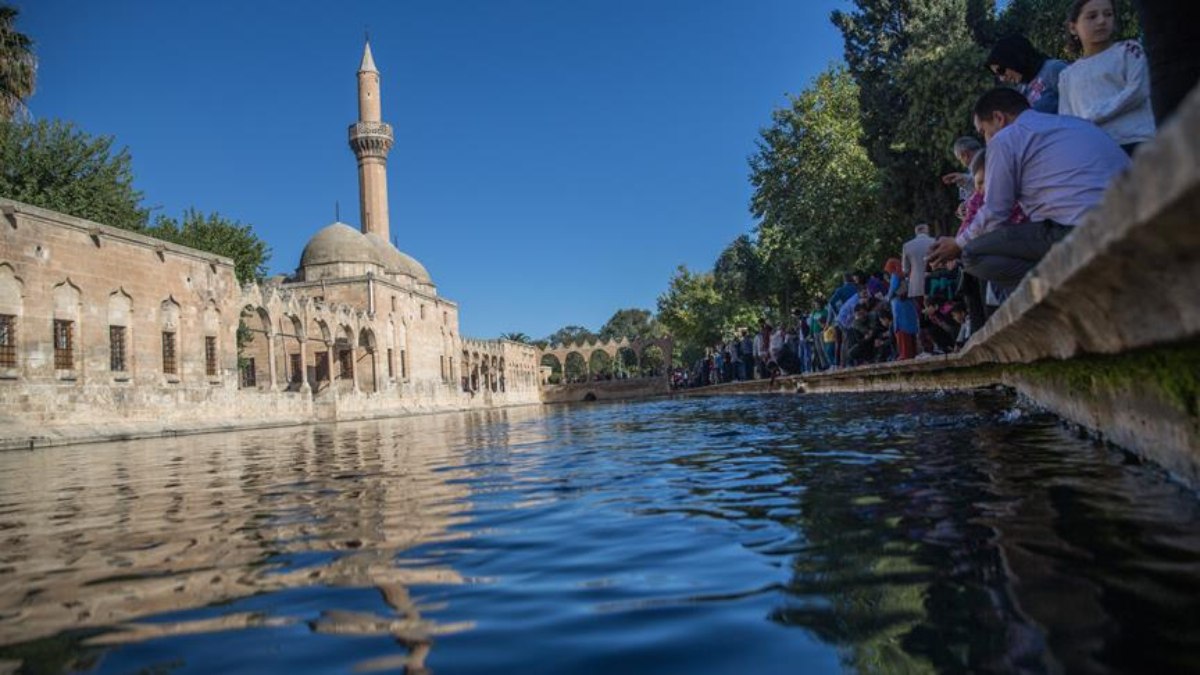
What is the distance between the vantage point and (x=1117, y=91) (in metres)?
4.87

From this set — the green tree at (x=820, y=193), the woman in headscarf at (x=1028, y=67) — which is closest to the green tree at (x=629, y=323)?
the green tree at (x=820, y=193)

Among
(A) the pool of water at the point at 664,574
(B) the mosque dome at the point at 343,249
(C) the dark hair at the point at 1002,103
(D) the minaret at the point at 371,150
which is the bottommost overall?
(A) the pool of water at the point at 664,574

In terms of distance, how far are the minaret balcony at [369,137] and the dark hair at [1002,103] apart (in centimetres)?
5106

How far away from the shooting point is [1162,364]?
8.69 feet

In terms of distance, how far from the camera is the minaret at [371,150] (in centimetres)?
5219

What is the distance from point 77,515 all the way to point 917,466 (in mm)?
4407

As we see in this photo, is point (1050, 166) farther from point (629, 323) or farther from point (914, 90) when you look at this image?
point (629, 323)

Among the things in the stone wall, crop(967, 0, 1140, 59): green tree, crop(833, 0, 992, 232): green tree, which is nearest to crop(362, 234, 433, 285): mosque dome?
the stone wall

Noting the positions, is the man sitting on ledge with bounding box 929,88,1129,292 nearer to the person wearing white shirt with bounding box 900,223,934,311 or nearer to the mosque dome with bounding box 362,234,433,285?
the person wearing white shirt with bounding box 900,223,934,311

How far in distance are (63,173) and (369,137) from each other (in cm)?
2451

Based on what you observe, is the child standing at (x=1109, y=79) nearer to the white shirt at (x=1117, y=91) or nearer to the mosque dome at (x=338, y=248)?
the white shirt at (x=1117, y=91)

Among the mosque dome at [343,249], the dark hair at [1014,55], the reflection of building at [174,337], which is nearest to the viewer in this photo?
the dark hair at [1014,55]

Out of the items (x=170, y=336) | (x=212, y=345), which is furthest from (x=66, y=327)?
(x=212, y=345)

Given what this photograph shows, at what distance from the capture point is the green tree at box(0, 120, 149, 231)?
27562 mm
